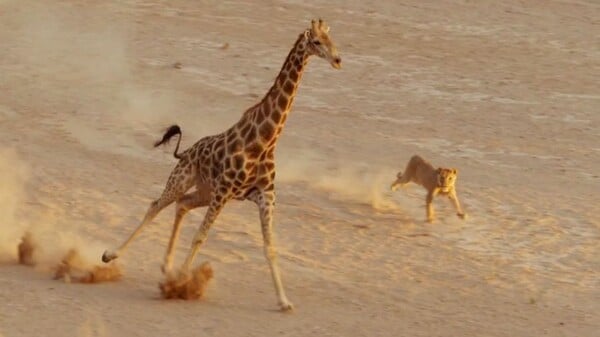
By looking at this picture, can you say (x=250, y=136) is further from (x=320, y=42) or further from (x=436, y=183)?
(x=436, y=183)

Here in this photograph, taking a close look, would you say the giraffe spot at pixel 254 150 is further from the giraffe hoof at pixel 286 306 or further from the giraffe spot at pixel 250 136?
the giraffe hoof at pixel 286 306

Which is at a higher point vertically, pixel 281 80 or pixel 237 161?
pixel 281 80

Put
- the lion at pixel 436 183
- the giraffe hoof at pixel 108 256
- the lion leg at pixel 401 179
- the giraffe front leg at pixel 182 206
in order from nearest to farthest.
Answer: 1. the giraffe front leg at pixel 182 206
2. the giraffe hoof at pixel 108 256
3. the lion at pixel 436 183
4. the lion leg at pixel 401 179

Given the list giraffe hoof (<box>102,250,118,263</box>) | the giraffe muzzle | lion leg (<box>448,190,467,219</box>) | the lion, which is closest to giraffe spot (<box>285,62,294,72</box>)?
the giraffe muzzle

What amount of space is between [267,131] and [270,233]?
2.58 ft

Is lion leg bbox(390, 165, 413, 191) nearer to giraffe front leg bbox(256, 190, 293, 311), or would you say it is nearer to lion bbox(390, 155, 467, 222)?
lion bbox(390, 155, 467, 222)

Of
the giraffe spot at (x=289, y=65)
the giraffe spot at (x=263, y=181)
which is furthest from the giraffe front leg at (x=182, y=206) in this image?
the giraffe spot at (x=289, y=65)

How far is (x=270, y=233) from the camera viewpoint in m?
12.3

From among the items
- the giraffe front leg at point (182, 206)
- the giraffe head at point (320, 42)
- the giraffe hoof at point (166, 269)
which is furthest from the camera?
the giraffe front leg at point (182, 206)

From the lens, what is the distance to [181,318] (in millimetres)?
11922

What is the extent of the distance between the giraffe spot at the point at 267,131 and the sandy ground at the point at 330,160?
1341mm

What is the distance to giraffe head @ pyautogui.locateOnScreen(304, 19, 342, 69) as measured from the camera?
39.1ft

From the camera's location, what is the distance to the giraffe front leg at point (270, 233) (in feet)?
40.0

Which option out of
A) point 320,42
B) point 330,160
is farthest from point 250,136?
point 330,160
